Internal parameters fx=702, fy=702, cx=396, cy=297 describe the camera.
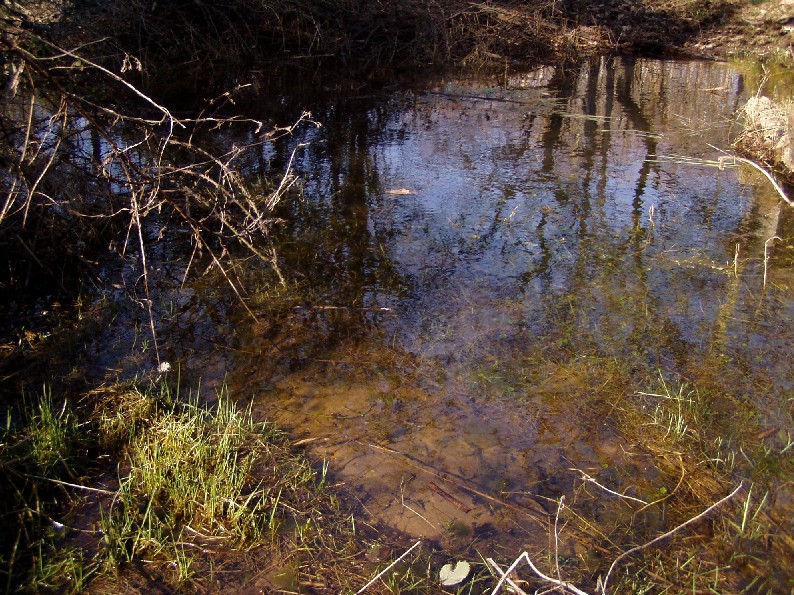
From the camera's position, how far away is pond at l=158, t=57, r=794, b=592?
3072 millimetres

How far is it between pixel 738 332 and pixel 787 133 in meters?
3.63

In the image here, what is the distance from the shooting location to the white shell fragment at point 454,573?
8.60 feet

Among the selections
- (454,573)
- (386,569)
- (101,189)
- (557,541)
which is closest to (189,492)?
(386,569)

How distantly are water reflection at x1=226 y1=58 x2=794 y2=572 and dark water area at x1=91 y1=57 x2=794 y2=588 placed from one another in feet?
0.05

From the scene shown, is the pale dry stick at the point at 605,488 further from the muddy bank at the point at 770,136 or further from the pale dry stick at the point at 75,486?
the muddy bank at the point at 770,136

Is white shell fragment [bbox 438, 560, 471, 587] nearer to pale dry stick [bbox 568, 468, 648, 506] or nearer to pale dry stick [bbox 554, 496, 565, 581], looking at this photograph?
pale dry stick [bbox 554, 496, 565, 581]

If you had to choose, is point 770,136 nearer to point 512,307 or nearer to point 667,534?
point 512,307

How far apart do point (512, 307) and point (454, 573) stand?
2130mm

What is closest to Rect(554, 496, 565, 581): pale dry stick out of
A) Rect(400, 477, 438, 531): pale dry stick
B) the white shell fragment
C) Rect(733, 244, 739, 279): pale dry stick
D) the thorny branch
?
the white shell fragment

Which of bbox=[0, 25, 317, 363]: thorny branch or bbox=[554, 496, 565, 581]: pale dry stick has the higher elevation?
bbox=[0, 25, 317, 363]: thorny branch

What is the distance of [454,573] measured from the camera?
265 cm

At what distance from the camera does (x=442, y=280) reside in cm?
484

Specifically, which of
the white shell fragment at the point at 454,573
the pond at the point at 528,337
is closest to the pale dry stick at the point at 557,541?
the pond at the point at 528,337

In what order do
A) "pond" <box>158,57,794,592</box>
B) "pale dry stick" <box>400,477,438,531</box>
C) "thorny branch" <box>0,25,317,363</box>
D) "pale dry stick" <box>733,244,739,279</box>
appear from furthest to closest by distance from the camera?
"pale dry stick" <box>733,244,739,279</box>, "thorny branch" <box>0,25,317,363</box>, "pond" <box>158,57,794,592</box>, "pale dry stick" <box>400,477,438,531</box>
